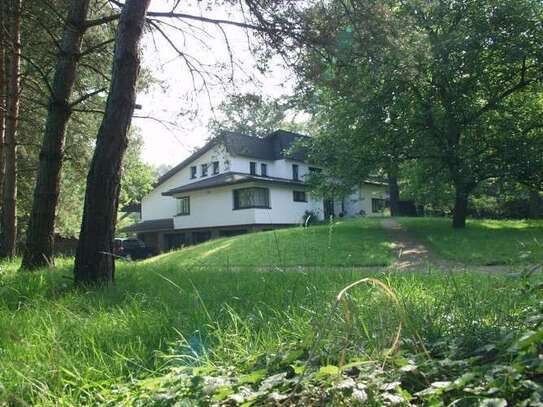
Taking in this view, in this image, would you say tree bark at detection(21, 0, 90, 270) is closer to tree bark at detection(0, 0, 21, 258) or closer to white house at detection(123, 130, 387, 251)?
tree bark at detection(0, 0, 21, 258)

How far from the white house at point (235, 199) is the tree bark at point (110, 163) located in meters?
22.7

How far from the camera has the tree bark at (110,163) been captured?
561 centimetres

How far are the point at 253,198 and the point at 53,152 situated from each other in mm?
24263

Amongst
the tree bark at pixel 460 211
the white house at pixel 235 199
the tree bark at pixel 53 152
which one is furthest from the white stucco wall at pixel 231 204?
the tree bark at pixel 53 152

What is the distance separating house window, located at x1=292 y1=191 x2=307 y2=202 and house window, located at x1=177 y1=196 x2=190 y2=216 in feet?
26.1

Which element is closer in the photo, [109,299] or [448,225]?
[109,299]

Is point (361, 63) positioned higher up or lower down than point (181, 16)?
lower down

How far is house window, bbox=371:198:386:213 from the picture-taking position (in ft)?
143

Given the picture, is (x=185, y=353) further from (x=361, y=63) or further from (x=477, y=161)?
(x=477, y=161)

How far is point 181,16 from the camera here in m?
8.67

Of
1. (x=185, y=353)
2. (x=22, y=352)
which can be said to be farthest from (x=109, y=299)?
(x=185, y=353)

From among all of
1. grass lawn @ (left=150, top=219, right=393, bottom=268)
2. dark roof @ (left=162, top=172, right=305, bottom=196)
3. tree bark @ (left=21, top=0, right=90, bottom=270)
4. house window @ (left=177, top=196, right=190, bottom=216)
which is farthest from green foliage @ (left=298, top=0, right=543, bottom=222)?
house window @ (left=177, top=196, right=190, bottom=216)

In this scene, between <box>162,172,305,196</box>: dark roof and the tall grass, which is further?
<box>162,172,305,196</box>: dark roof

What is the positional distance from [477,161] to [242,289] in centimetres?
1625
